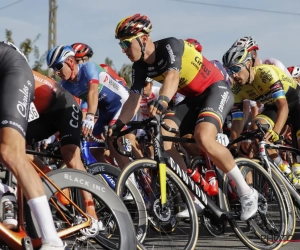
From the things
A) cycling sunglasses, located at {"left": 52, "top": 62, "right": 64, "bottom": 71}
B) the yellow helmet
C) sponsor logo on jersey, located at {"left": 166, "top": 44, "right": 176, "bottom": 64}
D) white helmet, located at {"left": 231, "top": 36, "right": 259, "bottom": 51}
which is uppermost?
white helmet, located at {"left": 231, "top": 36, "right": 259, "bottom": 51}

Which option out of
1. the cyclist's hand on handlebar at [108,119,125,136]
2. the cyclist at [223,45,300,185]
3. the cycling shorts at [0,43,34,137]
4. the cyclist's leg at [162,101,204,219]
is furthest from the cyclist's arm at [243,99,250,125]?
the cycling shorts at [0,43,34,137]

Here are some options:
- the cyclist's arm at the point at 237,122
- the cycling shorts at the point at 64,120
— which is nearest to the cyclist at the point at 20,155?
the cycling shorts at the point at 64,120

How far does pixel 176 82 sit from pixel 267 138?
5.13 feet

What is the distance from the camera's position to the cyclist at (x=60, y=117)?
579cm

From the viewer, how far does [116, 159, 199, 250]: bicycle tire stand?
555 cm

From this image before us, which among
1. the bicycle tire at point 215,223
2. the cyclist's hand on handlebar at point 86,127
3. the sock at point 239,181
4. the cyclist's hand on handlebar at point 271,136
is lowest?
the bicycle tire at point 215,223

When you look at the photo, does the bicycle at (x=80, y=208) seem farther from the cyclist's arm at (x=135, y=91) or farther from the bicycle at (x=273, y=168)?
the bicycle at (x=273, y=168)

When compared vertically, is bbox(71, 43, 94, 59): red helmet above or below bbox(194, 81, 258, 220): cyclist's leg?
above

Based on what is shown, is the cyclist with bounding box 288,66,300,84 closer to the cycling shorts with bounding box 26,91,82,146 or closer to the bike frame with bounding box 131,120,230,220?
the bike frame with bounding box 131,120,230,220

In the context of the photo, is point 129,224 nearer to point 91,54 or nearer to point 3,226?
point 3,226

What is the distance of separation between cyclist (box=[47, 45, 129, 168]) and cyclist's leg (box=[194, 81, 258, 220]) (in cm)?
108

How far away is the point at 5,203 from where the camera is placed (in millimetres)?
4352

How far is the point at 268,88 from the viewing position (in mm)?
7598

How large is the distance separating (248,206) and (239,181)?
0.25 m
